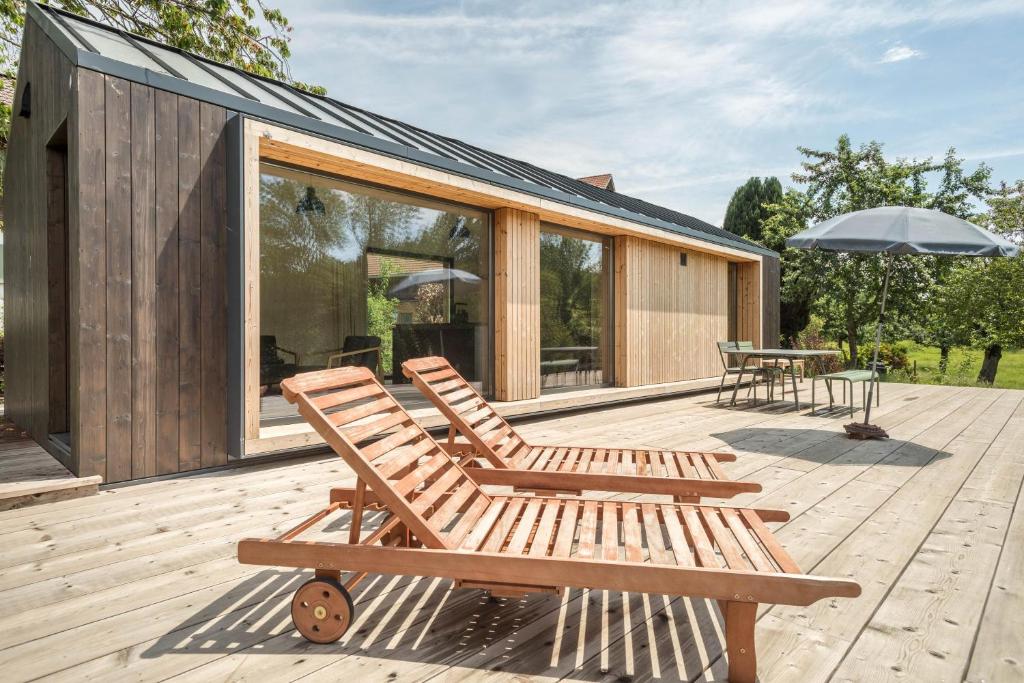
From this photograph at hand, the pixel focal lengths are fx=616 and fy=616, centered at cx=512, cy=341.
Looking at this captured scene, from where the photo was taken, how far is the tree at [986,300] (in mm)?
14523

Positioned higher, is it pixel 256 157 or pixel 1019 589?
pixel 256 157

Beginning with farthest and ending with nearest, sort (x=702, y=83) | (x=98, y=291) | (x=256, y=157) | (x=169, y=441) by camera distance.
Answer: (x=702, y=83) → (x=256, y=157) → (x=169, y=441) → (x=98, y=291)

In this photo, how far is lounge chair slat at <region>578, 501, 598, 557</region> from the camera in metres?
1.98

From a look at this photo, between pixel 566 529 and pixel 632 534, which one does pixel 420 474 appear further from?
pixel 632 534

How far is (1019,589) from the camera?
2.35 meters

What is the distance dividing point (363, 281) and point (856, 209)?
48.7ft

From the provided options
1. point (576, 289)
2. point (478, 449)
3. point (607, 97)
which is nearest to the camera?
point (478, 449)

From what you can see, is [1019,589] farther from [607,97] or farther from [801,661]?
[607,97]

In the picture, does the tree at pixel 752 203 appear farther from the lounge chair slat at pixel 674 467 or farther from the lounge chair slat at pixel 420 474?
the lounge chair slat at pixel 420 474

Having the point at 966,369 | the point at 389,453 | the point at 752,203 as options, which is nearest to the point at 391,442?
the point at 389,453

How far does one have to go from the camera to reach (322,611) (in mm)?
1937

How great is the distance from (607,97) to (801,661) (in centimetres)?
1312

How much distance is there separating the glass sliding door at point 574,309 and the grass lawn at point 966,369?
921cm

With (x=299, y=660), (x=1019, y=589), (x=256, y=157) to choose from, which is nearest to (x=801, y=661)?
(x=1019, y=589)
